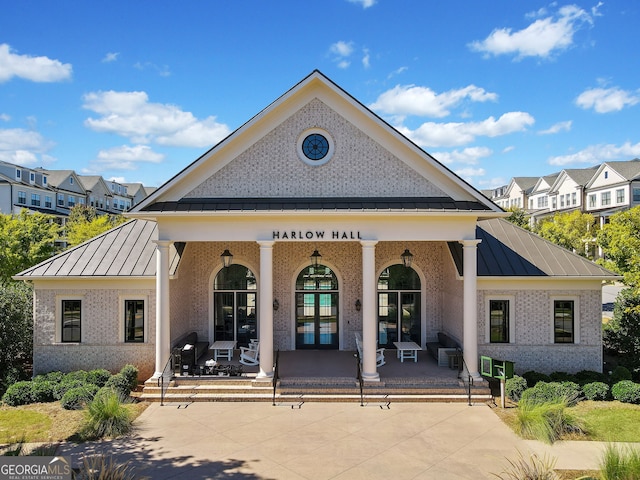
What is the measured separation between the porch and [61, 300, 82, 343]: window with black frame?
3.92 metres

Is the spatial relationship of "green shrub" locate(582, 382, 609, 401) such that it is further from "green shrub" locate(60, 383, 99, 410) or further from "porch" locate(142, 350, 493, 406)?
"green shrub" locate(60, 383, 99, 410)

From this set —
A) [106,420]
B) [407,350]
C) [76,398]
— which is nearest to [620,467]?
[407,350]

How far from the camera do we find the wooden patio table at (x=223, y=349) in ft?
52.1

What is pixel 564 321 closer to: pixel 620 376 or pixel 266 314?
pixel 620 376

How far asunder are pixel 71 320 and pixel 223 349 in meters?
5.29

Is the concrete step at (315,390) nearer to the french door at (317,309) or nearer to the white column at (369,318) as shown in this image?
the white column at (369,318)

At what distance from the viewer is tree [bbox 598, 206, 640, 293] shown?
1600cm

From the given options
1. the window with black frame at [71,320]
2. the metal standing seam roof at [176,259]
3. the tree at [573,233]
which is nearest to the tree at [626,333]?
the metal standing seam roof at [176,259]

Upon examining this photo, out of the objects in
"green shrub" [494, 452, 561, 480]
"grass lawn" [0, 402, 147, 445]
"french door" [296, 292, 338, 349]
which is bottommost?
"grass lawn" [0, 402, 147, 445]

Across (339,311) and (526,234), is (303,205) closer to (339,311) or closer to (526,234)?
(339,311)

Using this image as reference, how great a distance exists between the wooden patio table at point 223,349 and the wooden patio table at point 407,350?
5.82 metres

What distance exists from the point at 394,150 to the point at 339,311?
6.68 meters

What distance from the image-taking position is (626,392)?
13516mm

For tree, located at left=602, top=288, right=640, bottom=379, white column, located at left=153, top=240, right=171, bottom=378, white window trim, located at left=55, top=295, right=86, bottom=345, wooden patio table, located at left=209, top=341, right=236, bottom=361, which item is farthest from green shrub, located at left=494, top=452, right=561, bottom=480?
white window trim, located at left=55, top=295, right=86, bottom=345
